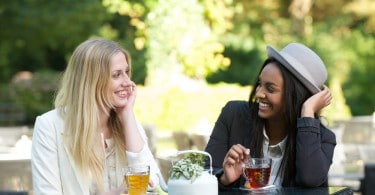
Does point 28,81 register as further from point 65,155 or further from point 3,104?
point 65,155

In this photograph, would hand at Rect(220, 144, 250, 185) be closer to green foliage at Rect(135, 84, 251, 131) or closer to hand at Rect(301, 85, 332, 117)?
hand at Rect(301, 85, 332, 117)

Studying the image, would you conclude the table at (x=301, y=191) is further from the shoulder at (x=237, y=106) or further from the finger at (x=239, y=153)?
the shoulder at (x=237, y=106)

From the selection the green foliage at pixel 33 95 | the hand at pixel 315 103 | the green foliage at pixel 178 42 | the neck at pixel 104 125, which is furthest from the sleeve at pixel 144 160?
the green foliage at pixel 33 95

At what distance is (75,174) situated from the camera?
11.0 ft

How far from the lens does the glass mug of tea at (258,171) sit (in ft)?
11.0

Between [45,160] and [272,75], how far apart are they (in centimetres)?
88

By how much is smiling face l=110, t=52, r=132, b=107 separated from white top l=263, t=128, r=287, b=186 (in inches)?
22.3

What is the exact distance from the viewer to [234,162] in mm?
3404

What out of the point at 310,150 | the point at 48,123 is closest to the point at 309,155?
the point at 310,150

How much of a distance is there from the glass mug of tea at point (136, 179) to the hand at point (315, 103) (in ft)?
2.40

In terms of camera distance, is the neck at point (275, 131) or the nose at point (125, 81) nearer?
the nose at point (125, 81)

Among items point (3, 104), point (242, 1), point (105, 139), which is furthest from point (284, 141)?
point (242, 1)

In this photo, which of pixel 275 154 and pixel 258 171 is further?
pixel 275 154

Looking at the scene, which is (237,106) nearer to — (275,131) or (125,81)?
(275,131)
